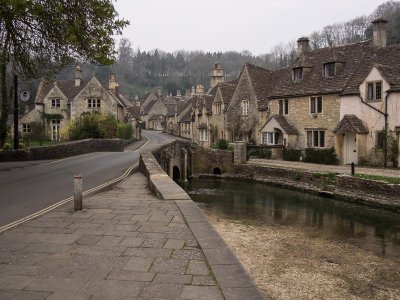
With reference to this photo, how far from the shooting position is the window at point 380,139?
29.3 meters

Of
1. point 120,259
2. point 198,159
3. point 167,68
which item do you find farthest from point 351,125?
point 167,68

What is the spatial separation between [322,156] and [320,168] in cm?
370

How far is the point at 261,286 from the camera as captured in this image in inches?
448

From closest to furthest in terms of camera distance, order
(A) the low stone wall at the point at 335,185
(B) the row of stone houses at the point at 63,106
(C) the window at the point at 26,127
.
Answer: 1. (A) the low stone wall at the point at 335,185
2. (C) the window at the point at 26,127
3. (B) the row of stone houses at the point at 63,106

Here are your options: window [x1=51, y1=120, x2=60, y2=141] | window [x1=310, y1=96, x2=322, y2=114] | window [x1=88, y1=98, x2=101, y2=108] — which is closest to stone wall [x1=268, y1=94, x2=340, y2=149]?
window [x1=310, y1=96, x2=322, y2=114]

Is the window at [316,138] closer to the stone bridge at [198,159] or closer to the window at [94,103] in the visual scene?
the stone bridge at [198,159]

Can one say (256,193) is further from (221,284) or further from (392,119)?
(221,284)

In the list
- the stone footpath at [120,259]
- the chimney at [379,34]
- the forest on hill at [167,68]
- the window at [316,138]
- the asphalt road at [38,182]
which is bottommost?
the stone footpath at [120,259]

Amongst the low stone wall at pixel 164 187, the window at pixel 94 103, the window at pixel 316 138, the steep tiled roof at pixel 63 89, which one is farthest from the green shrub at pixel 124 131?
the low stone wall at pixel 164 187

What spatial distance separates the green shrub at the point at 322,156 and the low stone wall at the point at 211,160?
24.2ft

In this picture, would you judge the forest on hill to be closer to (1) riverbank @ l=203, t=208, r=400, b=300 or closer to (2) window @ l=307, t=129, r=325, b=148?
(2) window @ l=307, t=129, r=325, b=148

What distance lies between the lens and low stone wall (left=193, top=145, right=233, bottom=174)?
3866 cm

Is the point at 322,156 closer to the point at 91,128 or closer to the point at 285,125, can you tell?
the point at 285,125

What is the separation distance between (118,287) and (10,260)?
213 centimetres
